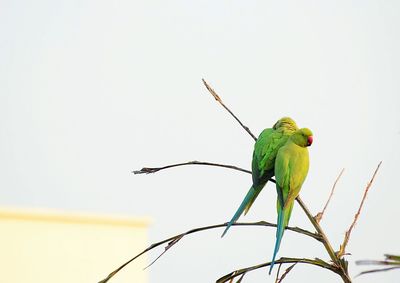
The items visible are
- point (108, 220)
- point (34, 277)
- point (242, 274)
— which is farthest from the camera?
point (108, 220)

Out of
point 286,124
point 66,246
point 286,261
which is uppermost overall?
point 66,246

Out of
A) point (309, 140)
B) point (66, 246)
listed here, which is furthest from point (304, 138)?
point (66, 246)

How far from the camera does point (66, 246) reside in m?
3.95

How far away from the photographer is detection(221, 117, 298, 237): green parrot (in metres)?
0.73

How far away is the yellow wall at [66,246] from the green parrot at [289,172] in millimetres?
3198

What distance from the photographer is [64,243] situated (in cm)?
394

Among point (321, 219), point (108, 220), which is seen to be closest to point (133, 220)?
point (108, 220)

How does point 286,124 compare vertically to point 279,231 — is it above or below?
above

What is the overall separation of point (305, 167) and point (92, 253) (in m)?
3.40

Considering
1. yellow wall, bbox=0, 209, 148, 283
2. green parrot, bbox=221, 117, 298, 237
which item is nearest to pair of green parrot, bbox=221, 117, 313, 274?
green parrot, bbox=221, 117, 298, 237

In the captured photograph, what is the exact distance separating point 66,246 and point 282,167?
3.34m

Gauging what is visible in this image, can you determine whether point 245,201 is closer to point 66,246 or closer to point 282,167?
point 282,167

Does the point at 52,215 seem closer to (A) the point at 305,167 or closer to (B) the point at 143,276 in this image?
(B) the point at 143,276

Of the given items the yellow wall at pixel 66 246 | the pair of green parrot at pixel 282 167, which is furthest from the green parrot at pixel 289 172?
the yellow wall at pixel 66 246
